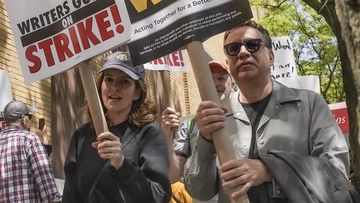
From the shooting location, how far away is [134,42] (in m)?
3.45

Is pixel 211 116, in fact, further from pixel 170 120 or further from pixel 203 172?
pixel 170 120

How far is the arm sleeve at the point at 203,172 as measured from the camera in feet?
10.7

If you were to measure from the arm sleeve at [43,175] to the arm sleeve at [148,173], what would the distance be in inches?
89.7

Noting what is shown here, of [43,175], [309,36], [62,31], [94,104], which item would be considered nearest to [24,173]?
[43,175]

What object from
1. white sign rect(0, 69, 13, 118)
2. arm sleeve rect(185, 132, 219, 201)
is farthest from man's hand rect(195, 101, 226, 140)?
white sign rect(0, 69, 13, 118)

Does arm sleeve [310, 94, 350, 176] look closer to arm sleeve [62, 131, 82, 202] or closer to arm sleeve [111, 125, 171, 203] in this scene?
arm sleeve [111, 125, 171, 203]

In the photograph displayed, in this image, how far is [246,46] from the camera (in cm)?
344

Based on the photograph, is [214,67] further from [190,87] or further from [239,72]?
[190,87]

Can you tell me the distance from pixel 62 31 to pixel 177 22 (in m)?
0.77

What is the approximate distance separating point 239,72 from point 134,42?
22.4 inches

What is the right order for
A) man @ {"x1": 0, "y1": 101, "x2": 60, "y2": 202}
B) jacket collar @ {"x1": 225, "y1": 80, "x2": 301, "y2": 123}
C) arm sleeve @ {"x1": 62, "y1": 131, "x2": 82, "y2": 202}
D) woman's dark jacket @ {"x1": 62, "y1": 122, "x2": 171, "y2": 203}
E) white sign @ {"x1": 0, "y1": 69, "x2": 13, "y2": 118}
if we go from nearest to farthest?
jacket collar @ {"x1": 225, "y1": 80, "x2": 301, "y2": 123} → woman's dark jacket @ {"x1": 62, "y1": 122, "x2": 171, "y2": 203} → arm sleeve @ {"x1": 62, "y1": 131, "x2": 82, "y2": 202} → man @ {"x1": 0, "y1": 101, "x2": 60, "y2": 202} → white sign @ {"x1": 0, "y1": 69, "x2": 13, "y2": 118}

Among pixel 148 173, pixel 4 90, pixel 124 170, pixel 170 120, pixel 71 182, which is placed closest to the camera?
pixel 124 170

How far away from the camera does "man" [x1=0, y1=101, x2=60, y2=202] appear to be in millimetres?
5805

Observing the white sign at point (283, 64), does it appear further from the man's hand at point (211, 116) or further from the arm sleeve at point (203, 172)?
the man's hand at point (211, 116)
